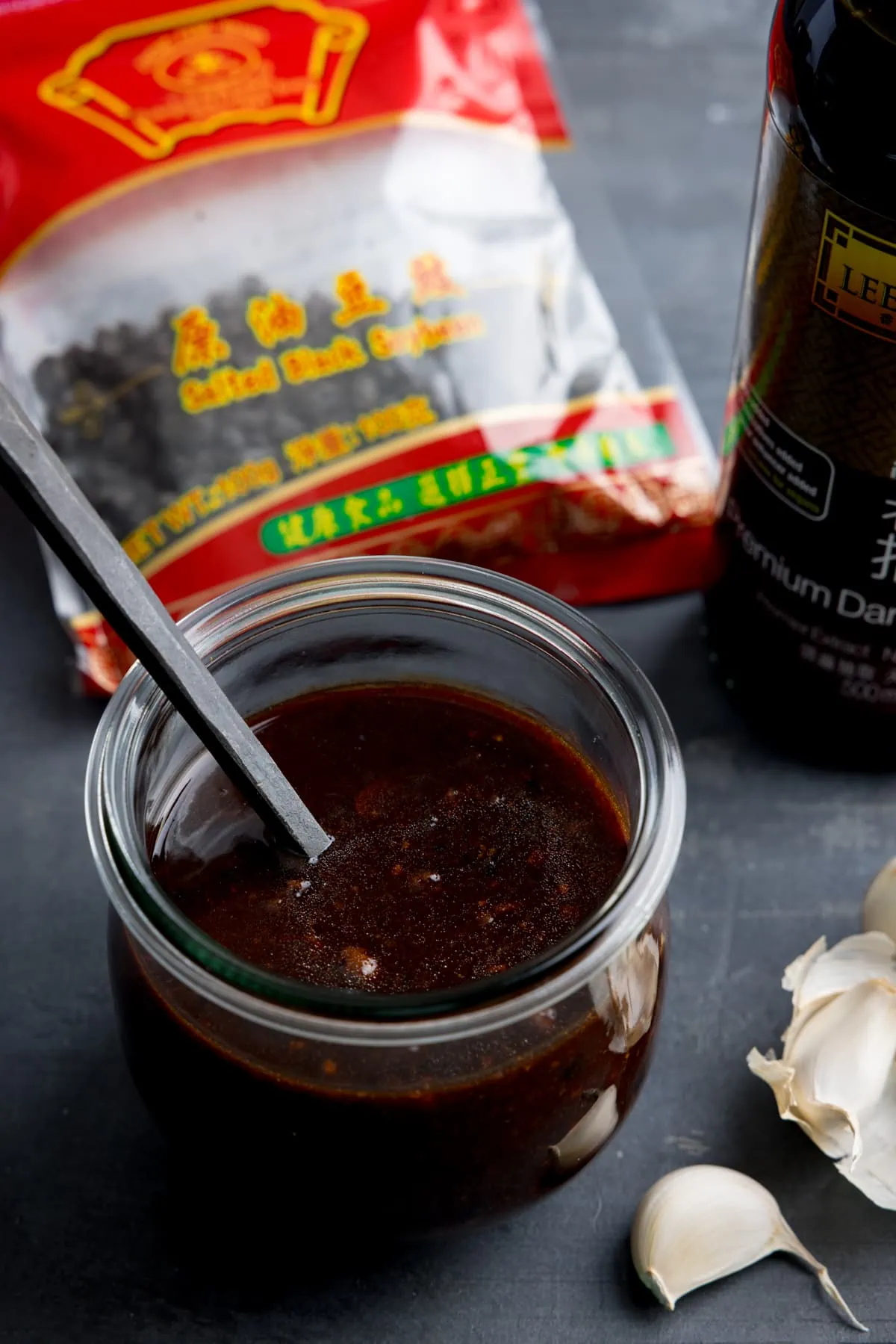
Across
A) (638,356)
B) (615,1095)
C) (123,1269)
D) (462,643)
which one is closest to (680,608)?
(638,356)

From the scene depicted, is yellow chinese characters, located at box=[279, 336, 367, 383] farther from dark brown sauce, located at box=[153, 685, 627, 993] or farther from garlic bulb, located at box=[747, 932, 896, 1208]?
garlic bulb, located at box=[747, 932, 896, 1208]

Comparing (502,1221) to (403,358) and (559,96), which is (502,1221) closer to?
(403,358)

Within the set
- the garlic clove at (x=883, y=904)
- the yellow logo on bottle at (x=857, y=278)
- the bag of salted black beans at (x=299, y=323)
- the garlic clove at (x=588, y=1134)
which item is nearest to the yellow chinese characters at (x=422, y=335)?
the bag of salted black beans at (x=299, y=323)

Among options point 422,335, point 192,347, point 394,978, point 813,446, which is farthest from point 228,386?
point 394,978

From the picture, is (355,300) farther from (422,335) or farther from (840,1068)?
(840,1068)

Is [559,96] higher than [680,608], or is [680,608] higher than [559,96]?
[559,96]

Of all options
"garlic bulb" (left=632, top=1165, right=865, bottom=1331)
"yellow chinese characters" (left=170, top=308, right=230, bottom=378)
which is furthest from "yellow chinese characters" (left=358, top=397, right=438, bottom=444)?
"garlic bulb" (left=632, top=1165, right=865, bottom=1331)
